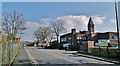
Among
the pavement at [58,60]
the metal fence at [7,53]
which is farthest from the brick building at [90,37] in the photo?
the metal fence at [7,53]

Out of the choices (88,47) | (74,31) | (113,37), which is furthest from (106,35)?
(88,47)

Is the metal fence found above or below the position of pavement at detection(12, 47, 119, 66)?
above

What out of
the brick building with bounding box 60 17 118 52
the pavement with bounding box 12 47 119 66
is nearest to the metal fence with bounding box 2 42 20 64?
the pavement with bounding box 12 47 119 66

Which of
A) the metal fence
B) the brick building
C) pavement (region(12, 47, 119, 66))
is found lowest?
pavement (region(12, 47, 119, 66))

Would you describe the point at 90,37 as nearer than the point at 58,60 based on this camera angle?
No

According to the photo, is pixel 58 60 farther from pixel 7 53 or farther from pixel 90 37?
pixel 90 37

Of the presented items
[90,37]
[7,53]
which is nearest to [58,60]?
[7,53]

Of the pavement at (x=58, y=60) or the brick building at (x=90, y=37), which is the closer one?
the pavement at (x=58, y=60)

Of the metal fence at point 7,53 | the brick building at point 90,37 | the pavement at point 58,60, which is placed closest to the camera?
the metal fence at point 7,53

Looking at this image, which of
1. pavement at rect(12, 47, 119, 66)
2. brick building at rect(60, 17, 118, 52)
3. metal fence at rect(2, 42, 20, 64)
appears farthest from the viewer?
brick building at rect(60, 17, 118, 52)

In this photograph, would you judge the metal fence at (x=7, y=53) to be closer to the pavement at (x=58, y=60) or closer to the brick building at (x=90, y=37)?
the pavement at (x=58, y=60)

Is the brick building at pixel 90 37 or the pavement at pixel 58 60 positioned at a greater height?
the brick building at pixel 90 37

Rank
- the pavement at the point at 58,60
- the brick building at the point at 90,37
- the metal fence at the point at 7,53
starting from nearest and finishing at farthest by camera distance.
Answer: the metal fence at the point at 7,53
the pavement at the point at 58,60
the brick building at the point at 90,37

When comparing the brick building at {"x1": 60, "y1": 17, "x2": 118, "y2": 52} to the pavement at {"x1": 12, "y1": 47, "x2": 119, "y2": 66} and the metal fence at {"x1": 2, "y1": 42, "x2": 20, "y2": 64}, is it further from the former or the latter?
the metal fence at {"x1": 2, "y1": 42, "x2": 20, "y2": 64}
